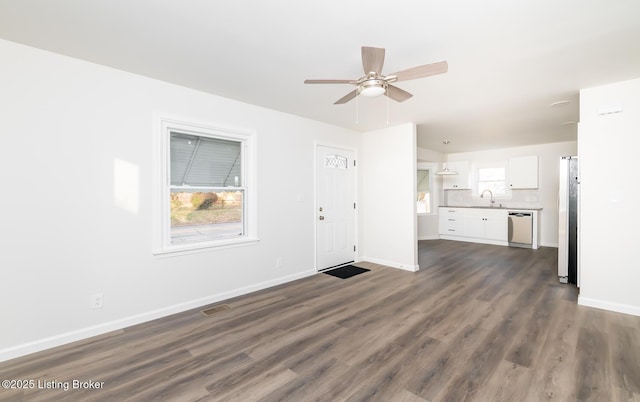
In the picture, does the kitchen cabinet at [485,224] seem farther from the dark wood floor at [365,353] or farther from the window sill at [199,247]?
the window sill at [199,247]

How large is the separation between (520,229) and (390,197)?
4.00m

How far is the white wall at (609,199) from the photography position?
9.98 ft

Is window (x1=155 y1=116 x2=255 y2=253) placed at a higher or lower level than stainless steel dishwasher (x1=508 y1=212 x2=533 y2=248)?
higher

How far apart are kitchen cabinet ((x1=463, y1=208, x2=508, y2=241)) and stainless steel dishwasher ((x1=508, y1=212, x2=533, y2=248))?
0.13 metres

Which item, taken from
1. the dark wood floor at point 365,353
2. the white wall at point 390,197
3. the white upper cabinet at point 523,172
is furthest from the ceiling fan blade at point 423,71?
the white upper cabinet at point 523,172

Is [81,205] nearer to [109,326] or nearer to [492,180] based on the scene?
[109,326]

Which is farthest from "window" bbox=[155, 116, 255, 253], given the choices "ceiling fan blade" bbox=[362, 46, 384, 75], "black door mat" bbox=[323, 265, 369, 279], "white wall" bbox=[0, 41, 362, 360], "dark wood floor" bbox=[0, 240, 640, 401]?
"ceiling fan blade" bbox=[362, 46, 384, 75]

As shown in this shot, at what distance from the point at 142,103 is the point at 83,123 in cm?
58

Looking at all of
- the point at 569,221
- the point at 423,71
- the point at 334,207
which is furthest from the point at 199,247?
the point at 569,221

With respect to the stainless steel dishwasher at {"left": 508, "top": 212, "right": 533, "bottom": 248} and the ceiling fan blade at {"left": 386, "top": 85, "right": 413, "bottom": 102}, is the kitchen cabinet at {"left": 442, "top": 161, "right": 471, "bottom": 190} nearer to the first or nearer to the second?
the stainless steel dishwasher at {"left": 508, "top": 212, "right": 533, "bottom": 248}

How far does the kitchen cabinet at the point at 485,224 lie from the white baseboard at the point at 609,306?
12.7 ft

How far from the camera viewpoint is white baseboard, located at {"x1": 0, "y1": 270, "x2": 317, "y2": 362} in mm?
2281

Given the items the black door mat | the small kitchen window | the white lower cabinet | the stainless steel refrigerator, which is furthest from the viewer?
the small kitchen window

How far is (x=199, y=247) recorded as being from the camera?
331 centimetres
